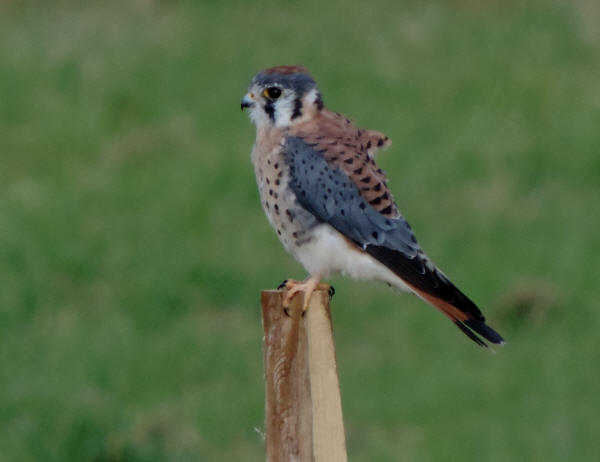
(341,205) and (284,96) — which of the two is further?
(284,96)

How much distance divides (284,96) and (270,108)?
89mm

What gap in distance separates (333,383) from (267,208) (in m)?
1.29

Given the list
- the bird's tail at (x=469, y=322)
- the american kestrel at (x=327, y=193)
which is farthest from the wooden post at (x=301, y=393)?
the american kestrel at (x=327, y=193)

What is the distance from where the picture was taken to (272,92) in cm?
440

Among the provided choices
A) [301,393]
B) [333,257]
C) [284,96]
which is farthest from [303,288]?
[284,96]

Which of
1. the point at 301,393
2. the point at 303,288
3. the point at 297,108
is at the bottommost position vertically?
the point at 301,393

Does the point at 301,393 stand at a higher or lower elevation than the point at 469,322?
lower

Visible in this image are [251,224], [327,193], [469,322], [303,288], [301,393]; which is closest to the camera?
[301,393]

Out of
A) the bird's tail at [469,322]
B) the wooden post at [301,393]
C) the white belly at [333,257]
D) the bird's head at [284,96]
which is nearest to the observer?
the wooden post at [301,393]

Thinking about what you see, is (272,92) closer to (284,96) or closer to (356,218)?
(284,96)

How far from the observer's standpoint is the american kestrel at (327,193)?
414 cm

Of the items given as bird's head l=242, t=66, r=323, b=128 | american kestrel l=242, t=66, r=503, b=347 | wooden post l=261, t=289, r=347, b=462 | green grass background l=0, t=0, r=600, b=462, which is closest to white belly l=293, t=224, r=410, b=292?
american kestrel l=242, t=66, r=503, b=347

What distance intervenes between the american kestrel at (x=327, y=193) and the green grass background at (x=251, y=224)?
2028 millimetres

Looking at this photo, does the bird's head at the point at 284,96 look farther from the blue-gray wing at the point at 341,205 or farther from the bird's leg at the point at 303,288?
the bird's leg at the point at 303,288
